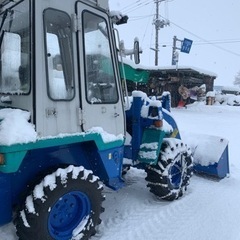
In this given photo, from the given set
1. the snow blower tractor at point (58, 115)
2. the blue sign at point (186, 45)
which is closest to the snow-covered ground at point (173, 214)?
the snow blower tractor at point (58, 115)

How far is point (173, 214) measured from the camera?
12.2 ft

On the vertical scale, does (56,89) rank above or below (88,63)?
below

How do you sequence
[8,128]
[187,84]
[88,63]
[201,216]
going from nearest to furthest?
[8,128] → [88,63] → [201,216] → [187,84]

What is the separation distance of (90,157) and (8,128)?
42.8 inches

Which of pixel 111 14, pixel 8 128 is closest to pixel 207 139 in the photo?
pixel 111 14

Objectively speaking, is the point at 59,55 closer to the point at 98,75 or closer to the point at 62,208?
the point at 98,75

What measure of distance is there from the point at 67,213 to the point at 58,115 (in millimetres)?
988

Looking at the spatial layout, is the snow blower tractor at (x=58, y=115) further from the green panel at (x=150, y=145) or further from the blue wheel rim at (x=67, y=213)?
the green panel at (x=150, y=145)

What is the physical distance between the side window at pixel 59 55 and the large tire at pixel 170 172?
1751mm

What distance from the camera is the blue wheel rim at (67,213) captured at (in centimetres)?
276

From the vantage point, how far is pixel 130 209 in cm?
383

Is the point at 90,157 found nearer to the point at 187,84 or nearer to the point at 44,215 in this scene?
the point at 44,215

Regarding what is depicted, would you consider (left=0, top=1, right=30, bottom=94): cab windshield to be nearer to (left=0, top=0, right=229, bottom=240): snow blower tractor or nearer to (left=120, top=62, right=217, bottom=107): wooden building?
(left=0, top=0, right=229, bottom=240): snow blower tractor

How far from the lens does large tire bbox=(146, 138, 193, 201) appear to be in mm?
3926
